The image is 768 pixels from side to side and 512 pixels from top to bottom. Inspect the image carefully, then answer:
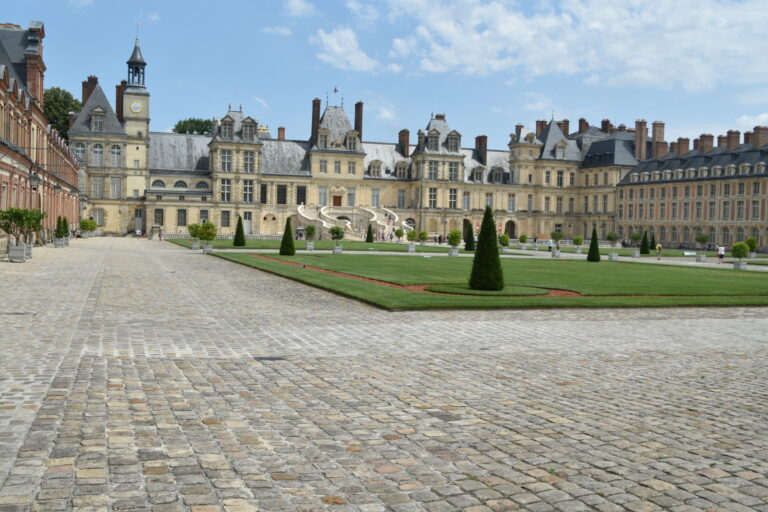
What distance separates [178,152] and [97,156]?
7.96 meters

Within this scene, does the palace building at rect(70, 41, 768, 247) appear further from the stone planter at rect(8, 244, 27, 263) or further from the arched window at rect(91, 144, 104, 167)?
the stone planter at rect(8, 244, 27, 263)

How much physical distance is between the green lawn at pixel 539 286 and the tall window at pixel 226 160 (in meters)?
43.6

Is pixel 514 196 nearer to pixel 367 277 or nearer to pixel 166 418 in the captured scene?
pixel 367 277

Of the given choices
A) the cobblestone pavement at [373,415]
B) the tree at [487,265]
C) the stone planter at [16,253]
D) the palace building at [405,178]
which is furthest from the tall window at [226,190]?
the cobblestone pavement at [373,415]

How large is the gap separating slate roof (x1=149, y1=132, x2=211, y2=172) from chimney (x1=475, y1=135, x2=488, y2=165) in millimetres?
30703

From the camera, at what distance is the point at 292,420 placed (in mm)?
6098

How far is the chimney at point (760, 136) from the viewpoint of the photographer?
62.5 metres

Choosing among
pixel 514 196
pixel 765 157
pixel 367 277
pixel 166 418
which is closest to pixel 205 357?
pixel 166 418

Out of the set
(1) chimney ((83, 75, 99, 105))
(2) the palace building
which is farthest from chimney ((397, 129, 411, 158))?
(1) chimney ((83, 75, 99, 105))

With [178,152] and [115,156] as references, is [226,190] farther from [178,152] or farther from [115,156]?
[115,156]

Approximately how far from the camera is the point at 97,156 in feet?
222

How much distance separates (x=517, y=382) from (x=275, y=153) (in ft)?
227

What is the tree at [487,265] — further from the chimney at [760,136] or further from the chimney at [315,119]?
the chimney at [315,119]

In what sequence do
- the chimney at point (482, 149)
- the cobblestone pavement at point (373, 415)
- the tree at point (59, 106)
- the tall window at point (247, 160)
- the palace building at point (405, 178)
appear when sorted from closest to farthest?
the cobblestone pavement at point (373, 415), the palace building at point (405, 178), the tall window at point (247, 160), the tree at point (59, 106), the chimney at point (482, 149)
